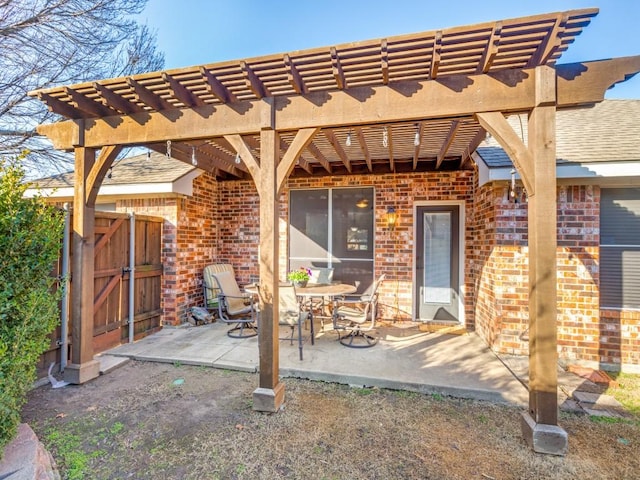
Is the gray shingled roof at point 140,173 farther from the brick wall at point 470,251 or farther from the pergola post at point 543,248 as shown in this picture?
the pergola post at point 543,248

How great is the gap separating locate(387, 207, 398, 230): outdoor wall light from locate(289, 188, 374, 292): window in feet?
1.06

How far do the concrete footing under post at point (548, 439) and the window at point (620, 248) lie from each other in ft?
8.45

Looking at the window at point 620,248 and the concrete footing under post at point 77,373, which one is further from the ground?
the window at point 620,248

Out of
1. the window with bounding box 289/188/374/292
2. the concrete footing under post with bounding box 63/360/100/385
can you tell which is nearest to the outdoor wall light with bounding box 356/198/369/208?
the window with bounding box 289/188/374/292

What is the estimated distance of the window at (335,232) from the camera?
228 inches

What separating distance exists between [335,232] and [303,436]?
12.6 feet

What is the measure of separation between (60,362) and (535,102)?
543cm

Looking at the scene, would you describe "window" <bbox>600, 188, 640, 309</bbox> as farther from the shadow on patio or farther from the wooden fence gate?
the wooden fence gate

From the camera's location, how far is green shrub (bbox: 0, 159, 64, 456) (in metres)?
2.09

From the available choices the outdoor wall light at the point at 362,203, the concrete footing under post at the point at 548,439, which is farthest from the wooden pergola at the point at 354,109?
the outdoor wall light at the point at 362,203

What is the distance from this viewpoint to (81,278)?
340 cm

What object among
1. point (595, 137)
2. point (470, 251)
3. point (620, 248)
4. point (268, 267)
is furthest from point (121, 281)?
point (595, 137)

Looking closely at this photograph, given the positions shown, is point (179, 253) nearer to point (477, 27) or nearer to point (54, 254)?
point (54, 254)

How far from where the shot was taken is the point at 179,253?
5352 mm
